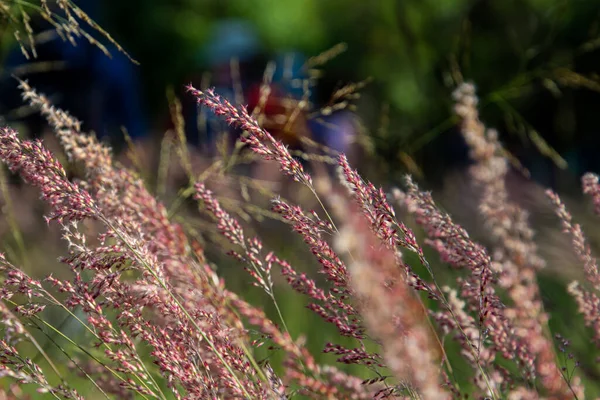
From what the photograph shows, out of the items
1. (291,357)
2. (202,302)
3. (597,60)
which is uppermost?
(202,302)

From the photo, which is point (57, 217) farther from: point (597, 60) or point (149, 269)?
point (597, 60)

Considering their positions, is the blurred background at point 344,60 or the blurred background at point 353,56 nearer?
the blurred background at point 344,60

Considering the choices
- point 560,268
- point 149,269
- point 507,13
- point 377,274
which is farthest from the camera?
point 507,13

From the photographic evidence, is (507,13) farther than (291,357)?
Yes

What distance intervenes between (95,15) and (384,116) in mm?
8538

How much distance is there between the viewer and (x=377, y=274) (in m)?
0.77

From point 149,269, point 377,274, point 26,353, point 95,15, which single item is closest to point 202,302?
point 149,269

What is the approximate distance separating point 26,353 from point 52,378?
1.39 feet

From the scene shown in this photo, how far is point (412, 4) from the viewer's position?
9.50 m

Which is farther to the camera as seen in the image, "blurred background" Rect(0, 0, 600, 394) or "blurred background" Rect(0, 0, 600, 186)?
"blurred background" Rect(0, 0, 600, 186)

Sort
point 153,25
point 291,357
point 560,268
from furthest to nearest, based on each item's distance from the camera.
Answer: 1. point 153,25
2. point 560,268
3. point 291,357

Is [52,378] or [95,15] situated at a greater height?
[95,15]

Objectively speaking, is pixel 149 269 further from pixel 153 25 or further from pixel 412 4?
pixel 153 25

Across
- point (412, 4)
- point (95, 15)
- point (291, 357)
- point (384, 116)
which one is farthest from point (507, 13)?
point (291, 357)
